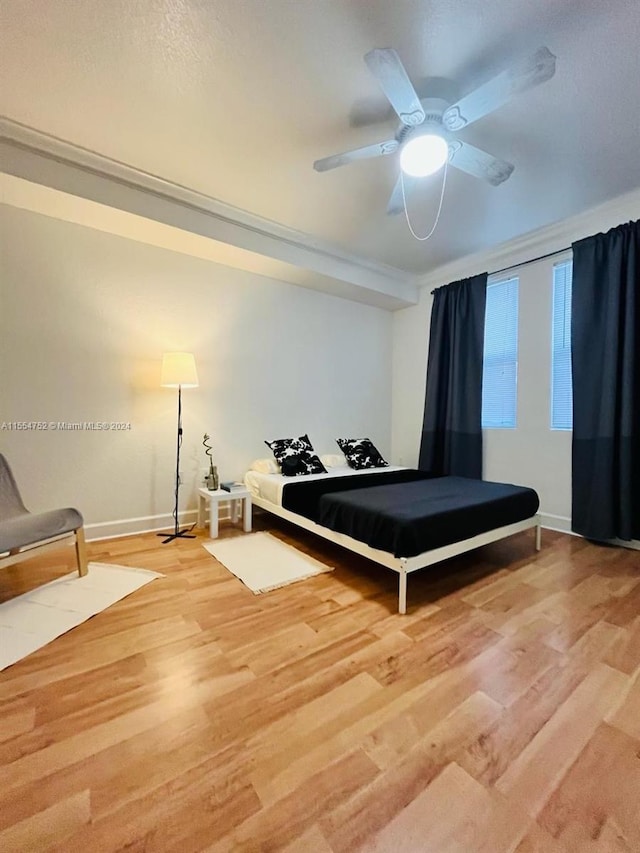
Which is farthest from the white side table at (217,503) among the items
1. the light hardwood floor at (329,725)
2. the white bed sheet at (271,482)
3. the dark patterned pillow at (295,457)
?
the light hardwood floor at (329,725)

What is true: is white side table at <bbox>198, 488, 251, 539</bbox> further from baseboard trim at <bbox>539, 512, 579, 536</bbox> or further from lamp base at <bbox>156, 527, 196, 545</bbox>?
baseboard trim at <bbox>539, 512, 579, 536</bbox>

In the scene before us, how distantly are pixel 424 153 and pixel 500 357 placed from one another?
7.85ft

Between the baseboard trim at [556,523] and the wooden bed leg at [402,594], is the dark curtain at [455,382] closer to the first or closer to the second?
the baseboard trim at [556,523]

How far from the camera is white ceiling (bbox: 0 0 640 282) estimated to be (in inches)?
63.4

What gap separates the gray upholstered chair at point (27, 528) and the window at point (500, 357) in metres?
3.77

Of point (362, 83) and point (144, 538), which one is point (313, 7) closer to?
point (362, 83)

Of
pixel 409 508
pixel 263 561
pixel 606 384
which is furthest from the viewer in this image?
pixel 606 384

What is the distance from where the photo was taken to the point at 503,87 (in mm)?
1560

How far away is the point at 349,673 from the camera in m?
1.46

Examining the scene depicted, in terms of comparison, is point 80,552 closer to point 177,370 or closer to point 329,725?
point 177,370

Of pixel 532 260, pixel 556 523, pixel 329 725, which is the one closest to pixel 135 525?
pixel 329 725

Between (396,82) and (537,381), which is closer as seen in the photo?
(396,82)

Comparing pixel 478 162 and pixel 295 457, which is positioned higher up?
pixel 478 162

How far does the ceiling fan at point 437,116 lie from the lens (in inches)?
58.2
